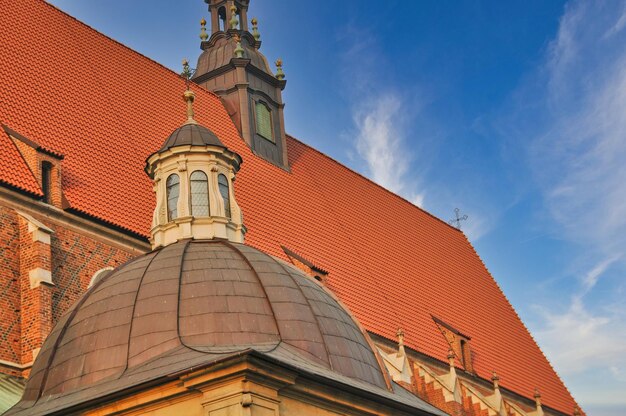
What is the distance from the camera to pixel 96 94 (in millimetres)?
22906

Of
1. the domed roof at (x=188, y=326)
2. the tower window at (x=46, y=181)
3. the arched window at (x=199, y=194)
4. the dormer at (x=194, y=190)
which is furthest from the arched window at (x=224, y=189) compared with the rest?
the tower window at (x=46, y=181)

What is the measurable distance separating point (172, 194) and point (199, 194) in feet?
1.35

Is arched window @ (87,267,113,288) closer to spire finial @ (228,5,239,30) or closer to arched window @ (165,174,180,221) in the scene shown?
arched window @ (165,174,180,221)

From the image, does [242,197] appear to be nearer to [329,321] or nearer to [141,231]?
[141,231]

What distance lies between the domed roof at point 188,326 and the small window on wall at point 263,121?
13300 mm

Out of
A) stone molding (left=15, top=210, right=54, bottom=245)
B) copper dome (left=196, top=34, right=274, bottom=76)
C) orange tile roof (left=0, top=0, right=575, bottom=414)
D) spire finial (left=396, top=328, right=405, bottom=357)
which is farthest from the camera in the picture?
copper dome (left=196, top=34, right=274, bottom=76)

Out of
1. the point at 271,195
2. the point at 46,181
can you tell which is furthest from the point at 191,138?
the point at 271,195

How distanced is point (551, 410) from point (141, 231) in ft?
49.0

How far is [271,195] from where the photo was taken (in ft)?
84.6

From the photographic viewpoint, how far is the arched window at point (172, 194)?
650 inches

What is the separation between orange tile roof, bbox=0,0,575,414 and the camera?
20.5m

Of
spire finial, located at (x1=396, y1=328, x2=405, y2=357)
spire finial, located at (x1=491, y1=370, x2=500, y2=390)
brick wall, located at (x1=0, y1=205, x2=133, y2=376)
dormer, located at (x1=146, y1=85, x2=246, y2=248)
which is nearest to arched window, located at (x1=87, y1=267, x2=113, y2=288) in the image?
brick wall, located at (x1=0, y1=205, x2=133, y2=376)

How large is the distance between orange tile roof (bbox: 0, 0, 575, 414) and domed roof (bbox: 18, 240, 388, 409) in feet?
16.0

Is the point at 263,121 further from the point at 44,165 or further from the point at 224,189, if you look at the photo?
the point at 224,189
